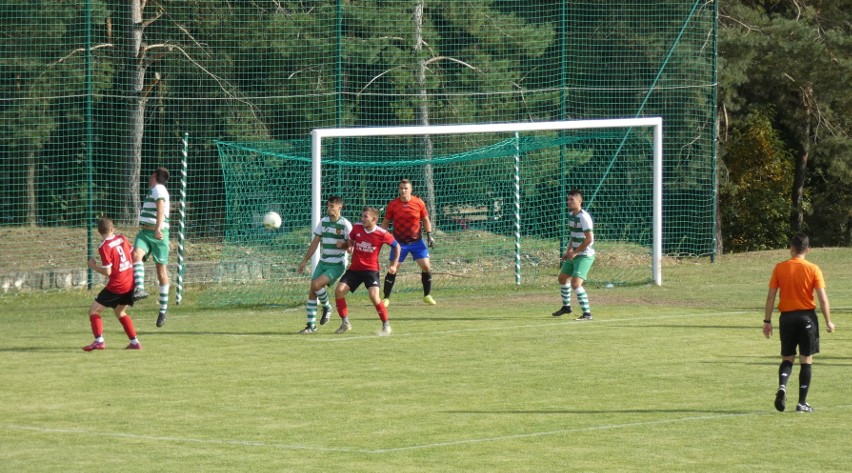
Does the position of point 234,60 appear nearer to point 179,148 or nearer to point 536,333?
point 179,148

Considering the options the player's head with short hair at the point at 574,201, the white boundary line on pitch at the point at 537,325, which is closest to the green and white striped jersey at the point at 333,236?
the white boundary line on pitch at the point at 537,325

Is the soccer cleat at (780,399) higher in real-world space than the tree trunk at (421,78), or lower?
lower

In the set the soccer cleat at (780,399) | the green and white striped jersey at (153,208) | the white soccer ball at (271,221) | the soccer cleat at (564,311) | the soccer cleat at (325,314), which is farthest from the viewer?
the white soccer ball at (271,221)

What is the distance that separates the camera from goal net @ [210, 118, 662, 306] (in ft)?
78.0

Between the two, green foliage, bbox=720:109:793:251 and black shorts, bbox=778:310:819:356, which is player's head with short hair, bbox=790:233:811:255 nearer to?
black shorts, bbox=778:310:819:356

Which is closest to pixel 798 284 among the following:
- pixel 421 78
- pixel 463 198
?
pixel 463 198

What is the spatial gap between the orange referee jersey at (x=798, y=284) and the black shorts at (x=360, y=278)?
22.1 ft

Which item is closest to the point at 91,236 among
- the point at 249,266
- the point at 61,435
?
the point at 249,266

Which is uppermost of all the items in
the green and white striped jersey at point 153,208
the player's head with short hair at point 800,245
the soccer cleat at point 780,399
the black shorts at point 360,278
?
the green and white striped jersey at point 153,208

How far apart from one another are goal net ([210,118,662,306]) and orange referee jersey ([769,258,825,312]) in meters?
10.6

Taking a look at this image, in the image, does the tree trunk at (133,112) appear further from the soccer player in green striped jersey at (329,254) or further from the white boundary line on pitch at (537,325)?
the white boundary line on pitch at (537,325)

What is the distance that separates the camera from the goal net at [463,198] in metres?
23.8

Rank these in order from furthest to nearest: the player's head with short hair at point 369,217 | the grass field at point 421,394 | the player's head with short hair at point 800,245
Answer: the player's head with short hair at point 369,217 < the player's head with short hair at point 800,245 < the grass field at point 421,394

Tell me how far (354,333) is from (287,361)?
2.70 m
